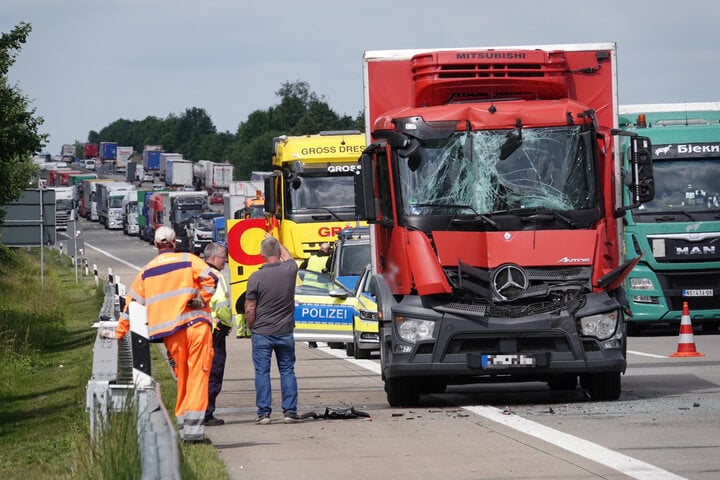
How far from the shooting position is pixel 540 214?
14.5m

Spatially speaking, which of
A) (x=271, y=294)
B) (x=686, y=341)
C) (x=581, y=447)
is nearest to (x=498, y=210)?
(x=271, y=294)

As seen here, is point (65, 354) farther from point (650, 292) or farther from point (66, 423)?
point (66, 423)

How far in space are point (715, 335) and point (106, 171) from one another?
545 feet

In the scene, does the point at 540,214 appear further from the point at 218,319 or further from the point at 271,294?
the point at 218,319

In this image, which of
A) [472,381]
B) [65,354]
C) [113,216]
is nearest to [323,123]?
[113,216]

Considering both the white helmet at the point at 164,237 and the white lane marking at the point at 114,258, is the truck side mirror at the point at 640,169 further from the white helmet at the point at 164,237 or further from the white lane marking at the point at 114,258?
the white lane marking at the point at 114,258

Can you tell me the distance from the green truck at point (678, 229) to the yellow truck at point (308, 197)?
6663mm

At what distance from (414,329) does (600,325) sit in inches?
68.6

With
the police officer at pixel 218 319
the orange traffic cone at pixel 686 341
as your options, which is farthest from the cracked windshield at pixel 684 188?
the police officer at pixel 218 319

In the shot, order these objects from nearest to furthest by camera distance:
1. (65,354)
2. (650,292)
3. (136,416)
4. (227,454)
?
(136,416)
(227,454)
(650,292)
(65,354)

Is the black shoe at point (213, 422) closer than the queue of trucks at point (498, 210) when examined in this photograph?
Yes

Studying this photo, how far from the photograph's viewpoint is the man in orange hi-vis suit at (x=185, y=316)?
39.9 feet

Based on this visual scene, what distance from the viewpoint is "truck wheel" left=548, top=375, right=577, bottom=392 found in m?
16.2

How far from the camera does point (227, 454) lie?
11867 mm
